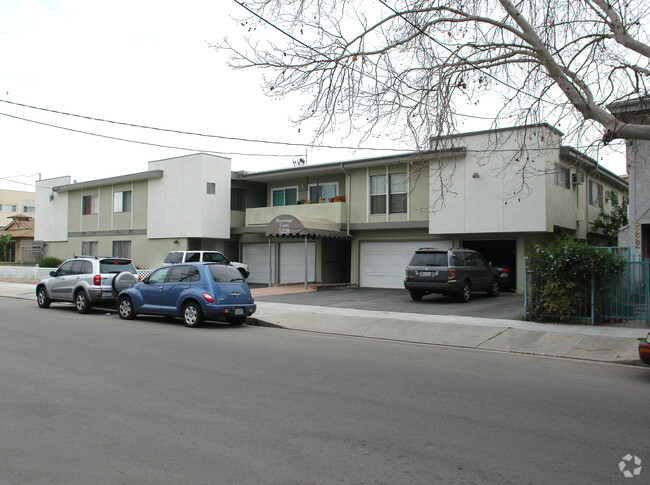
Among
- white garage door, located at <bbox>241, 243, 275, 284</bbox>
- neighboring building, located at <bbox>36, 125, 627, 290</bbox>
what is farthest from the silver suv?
white garage door, located at <bbox>241, 243, 275, 284</bbox>

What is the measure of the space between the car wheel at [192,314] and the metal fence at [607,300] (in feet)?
27.4

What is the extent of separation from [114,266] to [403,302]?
30.7 ft

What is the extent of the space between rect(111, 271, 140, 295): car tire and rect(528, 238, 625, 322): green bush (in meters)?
11.2

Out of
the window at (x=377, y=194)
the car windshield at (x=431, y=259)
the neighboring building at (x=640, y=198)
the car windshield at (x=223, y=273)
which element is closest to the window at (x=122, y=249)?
the window at (x=377, y=194)

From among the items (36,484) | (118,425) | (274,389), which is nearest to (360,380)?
(274,389)

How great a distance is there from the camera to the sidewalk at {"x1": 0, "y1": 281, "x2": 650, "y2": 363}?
10.7 meters

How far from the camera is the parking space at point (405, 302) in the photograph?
15.9 metres

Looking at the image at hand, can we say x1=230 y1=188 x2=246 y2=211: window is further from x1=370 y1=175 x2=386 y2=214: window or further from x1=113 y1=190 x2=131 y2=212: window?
x1=370 y1=175 x2=386 y2=214: window

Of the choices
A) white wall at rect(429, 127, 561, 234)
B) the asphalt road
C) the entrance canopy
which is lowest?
the asphalt road

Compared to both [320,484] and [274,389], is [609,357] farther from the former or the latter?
[320,484]

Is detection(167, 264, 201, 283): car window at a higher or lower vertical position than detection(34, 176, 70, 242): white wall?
lower

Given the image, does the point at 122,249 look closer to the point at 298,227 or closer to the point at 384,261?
the point at 298,227

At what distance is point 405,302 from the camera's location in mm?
18594

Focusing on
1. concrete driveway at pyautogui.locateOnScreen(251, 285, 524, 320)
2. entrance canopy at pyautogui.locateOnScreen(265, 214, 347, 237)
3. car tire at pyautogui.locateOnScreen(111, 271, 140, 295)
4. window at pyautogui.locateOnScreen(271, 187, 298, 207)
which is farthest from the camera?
window at pyautogui.locateOnScreen(271, 187, 298, 207)
